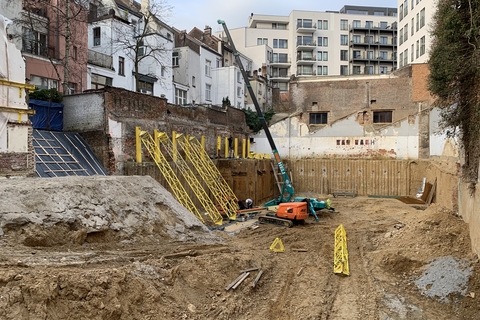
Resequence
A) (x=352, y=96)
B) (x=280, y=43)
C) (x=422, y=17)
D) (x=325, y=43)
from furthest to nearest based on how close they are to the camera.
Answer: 1. (x=325, y=43)
2. (x=280, y=43)
3. (x=422, y=17)
4. (x=352, y=96)

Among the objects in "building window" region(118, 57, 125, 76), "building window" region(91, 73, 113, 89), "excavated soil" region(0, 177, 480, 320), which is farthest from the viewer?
"building window" region(118, 57, 125, 76)

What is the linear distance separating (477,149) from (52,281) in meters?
9.73

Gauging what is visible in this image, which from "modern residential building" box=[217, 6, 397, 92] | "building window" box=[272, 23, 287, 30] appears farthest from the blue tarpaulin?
"building window" box=[272, 23, 287, 30]

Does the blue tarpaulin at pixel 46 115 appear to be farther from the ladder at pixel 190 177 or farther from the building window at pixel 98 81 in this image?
the building window at pixel 98 81

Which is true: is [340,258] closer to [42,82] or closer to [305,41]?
[42,82]

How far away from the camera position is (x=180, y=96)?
3362cm

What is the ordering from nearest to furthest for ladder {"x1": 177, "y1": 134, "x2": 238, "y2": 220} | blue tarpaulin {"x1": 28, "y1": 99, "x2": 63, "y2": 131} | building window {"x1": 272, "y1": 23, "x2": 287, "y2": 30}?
blue tarpaulin {"x1": 28, "y1": 99, "x2": 63, "y2": 131}, ladder {"x1": 177, "y1": 134, "x2": 238, "y2": 220}, building window {"x1": 272, "y1": 23, "x2": 287, "y2": 30}

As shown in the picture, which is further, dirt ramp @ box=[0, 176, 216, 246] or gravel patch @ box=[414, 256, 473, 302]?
gravel patch @ box=[414, 256, 473, 302]

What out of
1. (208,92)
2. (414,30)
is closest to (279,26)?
(414,30)

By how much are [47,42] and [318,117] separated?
21.8 meters

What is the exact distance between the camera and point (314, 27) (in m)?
57.6

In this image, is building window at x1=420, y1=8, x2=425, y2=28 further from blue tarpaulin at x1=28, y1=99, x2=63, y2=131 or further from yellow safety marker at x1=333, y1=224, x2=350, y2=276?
blue tarpaulin at x1=28, y1=99, x2=63, y2=131

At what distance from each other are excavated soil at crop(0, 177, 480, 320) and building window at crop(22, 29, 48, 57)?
14845 mm

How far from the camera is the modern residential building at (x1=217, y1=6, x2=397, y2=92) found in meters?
57.8
